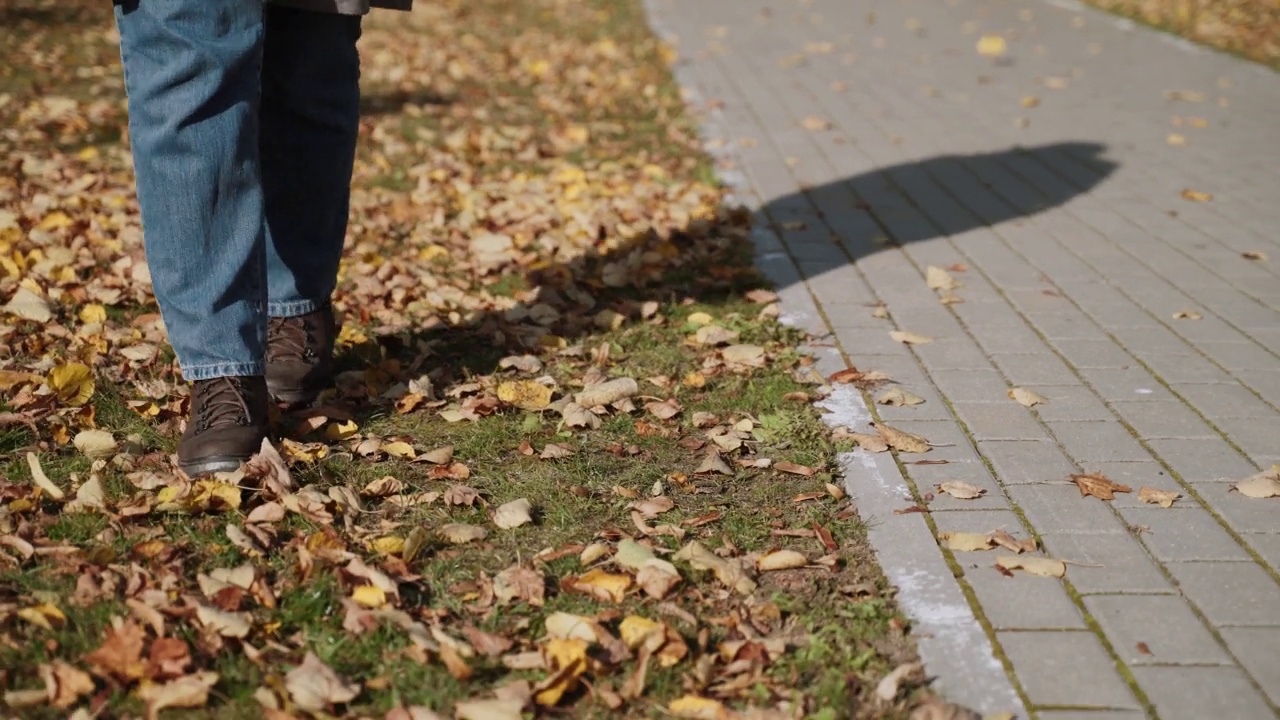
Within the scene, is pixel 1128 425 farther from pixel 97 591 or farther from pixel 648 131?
pixel 648 131

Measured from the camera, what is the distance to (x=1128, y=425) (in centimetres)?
339


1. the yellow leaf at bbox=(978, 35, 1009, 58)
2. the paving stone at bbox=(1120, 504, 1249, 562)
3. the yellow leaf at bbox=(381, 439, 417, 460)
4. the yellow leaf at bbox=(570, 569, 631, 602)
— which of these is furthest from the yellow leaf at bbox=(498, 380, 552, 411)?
the yellow leaf at bbox=(978, 35, 1009, 58)

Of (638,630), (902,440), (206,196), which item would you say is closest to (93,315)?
(206,196)

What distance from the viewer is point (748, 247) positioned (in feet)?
16.4

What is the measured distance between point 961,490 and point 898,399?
570 mm

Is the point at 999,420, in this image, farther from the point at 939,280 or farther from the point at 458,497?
the point at 458,497

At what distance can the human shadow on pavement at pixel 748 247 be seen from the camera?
13.3ft

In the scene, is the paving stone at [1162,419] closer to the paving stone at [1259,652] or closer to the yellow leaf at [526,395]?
the paving stone at [1259,652]

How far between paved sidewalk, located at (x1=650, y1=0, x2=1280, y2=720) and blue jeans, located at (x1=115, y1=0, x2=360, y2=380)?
1575 mm

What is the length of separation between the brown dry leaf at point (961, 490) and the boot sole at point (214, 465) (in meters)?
1.70

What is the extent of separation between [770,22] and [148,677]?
9712mm

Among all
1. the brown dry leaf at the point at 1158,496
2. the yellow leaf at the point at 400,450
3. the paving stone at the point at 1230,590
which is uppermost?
the paving stone at the point at 1230,590

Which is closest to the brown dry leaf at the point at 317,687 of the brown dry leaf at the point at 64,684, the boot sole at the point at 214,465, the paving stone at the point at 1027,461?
the brown dry leaf at the point at 64,684

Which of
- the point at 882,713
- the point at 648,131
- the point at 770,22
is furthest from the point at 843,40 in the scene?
the point at 882,713
